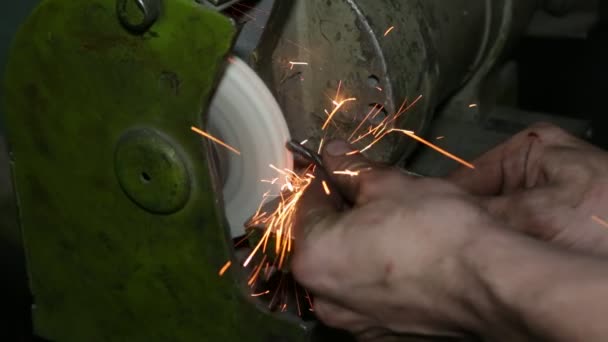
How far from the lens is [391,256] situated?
109 centimetres

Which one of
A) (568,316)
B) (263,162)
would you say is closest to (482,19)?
(263,162)

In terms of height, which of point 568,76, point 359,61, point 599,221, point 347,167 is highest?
point 359,61

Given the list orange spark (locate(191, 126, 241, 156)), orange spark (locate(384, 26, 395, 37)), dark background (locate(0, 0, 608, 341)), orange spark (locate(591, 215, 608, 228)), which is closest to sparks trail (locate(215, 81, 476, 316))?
orange spark (locate(191, 126, 241, 156))

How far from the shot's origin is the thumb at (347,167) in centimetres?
125

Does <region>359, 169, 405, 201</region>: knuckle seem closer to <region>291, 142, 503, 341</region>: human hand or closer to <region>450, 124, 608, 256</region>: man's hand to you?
<region>291, 142, 503, 341</region>: human hand

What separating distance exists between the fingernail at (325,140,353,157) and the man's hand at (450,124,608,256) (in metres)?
0.23

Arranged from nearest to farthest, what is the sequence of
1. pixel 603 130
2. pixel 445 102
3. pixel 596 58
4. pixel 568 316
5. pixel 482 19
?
1. pixel 568 316
2. pixel 482 19
3. pixel 445 102
4. pixel 603 130
5. pixel 596 58

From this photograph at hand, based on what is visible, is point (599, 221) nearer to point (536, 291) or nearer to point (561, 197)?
point (561, 197)

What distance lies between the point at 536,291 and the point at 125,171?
70cm

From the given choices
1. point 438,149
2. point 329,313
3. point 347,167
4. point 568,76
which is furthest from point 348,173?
point 568,76

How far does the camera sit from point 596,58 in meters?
3.35

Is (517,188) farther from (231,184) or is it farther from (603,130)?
(603,130)

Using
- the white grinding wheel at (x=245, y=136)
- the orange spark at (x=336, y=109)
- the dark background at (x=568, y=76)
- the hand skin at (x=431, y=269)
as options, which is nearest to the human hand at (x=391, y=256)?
the hand skin at (x=431, y=269)

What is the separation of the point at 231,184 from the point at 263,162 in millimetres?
89
